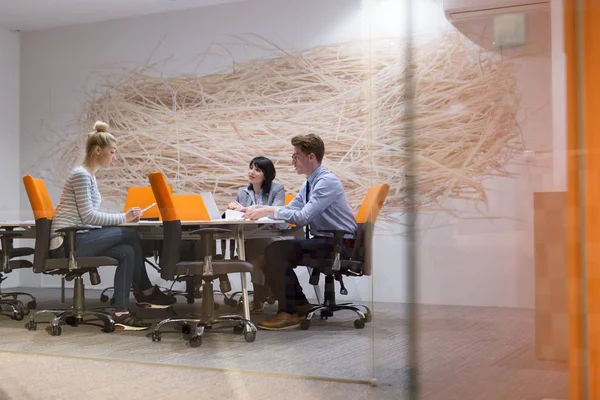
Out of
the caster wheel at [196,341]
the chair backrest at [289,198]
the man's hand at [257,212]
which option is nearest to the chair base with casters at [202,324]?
the caster wheel at [196,341]

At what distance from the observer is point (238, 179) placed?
430cm

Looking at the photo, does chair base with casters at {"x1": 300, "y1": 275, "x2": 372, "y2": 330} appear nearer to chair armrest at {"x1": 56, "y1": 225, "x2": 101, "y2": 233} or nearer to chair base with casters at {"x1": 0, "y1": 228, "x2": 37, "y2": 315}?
chair armrest at {"x1": 56, "y1": 225, "x2": 101, "y2": 233}

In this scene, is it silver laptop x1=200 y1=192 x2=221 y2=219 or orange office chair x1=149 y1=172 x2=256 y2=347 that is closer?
orange office chair x1=149 y1=172 x2=256 y2=347

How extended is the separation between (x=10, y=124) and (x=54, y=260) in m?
0.79

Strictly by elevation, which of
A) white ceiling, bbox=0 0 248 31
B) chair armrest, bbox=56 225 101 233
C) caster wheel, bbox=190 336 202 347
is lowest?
caster wheel, bbox=190 336 202 347

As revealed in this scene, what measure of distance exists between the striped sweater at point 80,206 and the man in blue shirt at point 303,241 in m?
0.87

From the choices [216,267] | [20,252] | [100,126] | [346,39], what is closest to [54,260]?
[20,252]

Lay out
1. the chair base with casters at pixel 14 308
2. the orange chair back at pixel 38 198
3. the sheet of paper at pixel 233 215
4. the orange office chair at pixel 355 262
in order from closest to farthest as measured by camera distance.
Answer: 1. the orange office chair at pixel 355 262
2. the orange chair back at pixel 38 198
3. the chair base with casters at pixel 14 308
4. the sheet of paper at pixel 233 215

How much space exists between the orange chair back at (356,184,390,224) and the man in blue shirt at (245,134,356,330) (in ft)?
0.46

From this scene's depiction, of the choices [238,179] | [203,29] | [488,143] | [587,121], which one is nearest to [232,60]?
[203,29]

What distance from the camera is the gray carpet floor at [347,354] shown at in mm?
2285

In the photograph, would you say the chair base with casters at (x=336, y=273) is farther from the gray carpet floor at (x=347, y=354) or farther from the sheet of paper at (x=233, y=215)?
the sheet of paper at (x=233, y=215)

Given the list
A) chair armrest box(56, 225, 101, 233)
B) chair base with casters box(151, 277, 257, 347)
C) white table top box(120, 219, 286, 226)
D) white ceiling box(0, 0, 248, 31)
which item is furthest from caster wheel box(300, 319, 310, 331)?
white ceiling box(0, 0, 248, 31)

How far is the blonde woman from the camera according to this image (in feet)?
12.2
